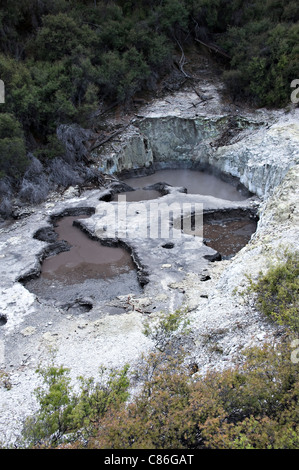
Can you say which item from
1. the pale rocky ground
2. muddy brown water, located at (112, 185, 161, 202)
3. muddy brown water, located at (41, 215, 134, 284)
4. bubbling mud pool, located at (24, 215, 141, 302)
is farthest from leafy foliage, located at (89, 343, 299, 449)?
muddy brown water, located at (112, 185, 161, 202)

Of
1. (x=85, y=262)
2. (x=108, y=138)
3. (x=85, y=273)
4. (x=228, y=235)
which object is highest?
(x=108, y=138)

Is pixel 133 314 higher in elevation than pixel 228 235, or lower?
lower

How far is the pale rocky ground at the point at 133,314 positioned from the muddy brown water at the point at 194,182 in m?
3.27

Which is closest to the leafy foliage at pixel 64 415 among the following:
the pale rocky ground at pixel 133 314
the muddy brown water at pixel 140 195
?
the pale rocky ground at pixel 133 314

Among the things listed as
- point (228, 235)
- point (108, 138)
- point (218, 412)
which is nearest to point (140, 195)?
point (108, 138)

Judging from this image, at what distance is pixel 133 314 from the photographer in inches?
484

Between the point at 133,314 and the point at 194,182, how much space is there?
1443cm

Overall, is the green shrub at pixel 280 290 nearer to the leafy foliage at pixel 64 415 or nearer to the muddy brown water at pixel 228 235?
the leafy foliage at pixel 64 415

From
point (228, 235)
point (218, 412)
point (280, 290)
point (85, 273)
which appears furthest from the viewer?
point (228, 235)

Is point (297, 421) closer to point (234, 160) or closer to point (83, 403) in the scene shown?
point (83, 403)

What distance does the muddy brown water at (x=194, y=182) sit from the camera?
22625 millimetres

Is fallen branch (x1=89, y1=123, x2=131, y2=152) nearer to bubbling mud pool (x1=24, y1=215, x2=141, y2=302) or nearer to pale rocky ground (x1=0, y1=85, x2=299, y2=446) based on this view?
pale rocky ground (x1=0, y1=85, x2=299, y2=446)

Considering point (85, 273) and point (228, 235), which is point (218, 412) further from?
point (228, 235)
